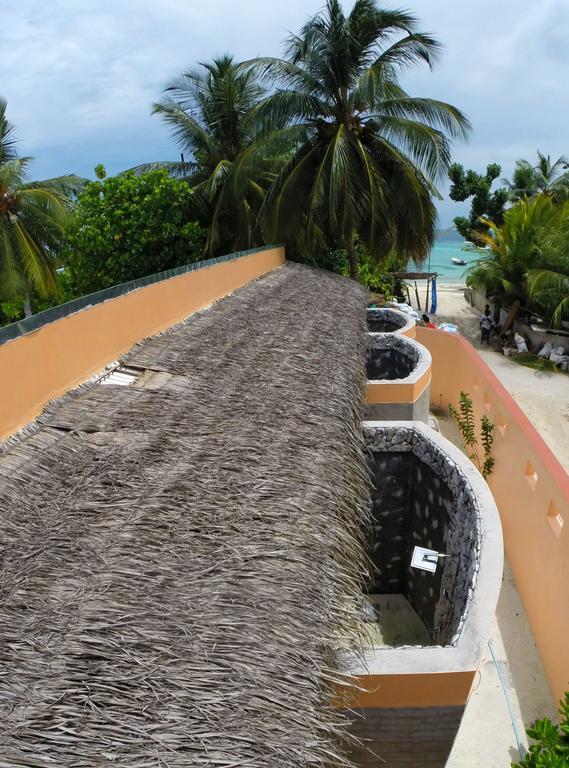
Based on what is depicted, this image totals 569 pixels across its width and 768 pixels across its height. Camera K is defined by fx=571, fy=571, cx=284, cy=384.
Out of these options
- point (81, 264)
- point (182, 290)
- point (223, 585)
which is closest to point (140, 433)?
point (223, 585)

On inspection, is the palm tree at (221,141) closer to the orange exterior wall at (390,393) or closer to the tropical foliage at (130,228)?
the tropical foliage at (130,228)

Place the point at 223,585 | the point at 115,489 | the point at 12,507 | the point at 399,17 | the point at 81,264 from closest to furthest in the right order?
the point at 223,585 → the point at 12,507 → the point at 115,489 → the point at 399,17 → the point at 81,264

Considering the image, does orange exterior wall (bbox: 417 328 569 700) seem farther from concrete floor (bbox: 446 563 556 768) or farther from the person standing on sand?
the person standing on sand

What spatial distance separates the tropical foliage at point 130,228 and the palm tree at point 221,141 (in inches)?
40.1

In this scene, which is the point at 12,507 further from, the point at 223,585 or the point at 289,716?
the point at 289,716

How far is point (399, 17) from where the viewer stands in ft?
42.4

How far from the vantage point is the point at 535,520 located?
24.3 feet

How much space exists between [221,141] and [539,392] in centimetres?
1171

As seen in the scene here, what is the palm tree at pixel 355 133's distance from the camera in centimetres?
1293

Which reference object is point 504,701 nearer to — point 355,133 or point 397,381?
point 397,381

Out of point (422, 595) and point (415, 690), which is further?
point (422, 595)

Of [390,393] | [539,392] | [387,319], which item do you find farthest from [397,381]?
[539,392]

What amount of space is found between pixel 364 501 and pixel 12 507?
2.63 meters

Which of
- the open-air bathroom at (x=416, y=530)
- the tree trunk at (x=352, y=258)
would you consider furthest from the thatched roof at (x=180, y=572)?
the tree trunk at (x=352, y=258)
